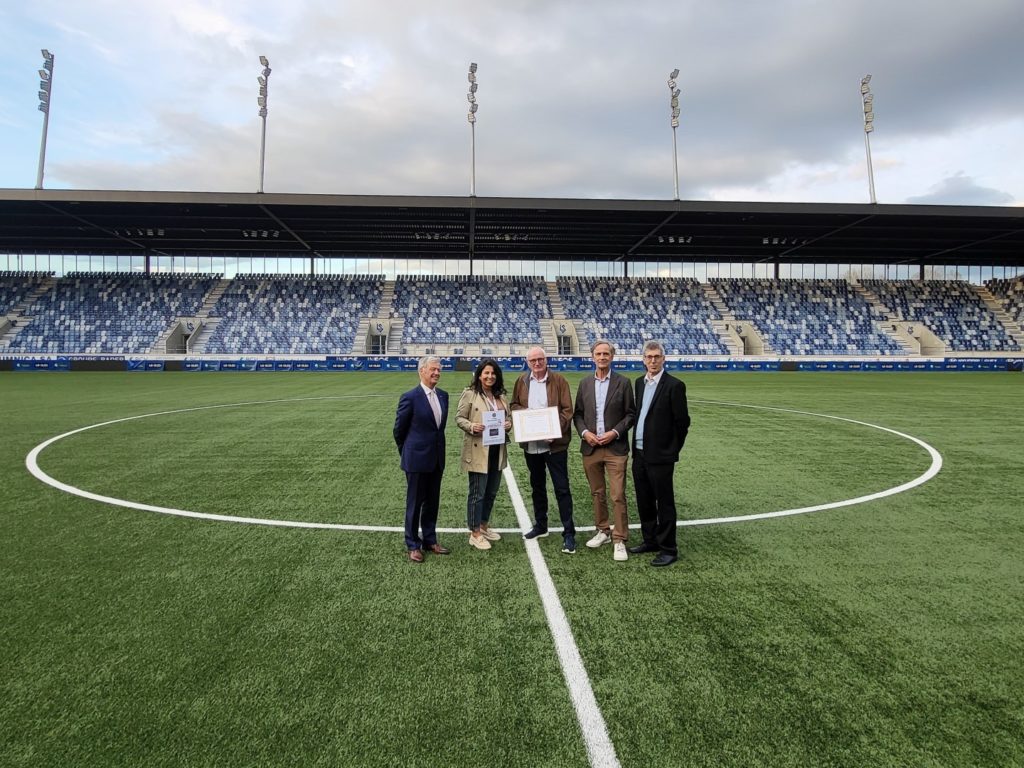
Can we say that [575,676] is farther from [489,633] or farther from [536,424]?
[536,424]

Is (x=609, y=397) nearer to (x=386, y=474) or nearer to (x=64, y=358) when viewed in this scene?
(x=386, y=474)

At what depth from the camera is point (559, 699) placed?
9.97ft

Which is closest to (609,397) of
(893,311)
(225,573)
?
(225,573)

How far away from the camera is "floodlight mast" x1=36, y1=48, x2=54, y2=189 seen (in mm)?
34344

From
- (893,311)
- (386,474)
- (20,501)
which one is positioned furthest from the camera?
(893,311)

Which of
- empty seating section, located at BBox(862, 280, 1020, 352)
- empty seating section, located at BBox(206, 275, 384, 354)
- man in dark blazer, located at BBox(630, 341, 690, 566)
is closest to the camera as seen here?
man in dark blazer, located at BBox(630, 341, 690, 566)

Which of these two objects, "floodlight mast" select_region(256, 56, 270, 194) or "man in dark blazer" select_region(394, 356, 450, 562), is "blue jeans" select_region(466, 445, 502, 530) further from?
"floodlight mast" select_region(256, 56, 270, 194)

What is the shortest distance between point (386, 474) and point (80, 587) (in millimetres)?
4293

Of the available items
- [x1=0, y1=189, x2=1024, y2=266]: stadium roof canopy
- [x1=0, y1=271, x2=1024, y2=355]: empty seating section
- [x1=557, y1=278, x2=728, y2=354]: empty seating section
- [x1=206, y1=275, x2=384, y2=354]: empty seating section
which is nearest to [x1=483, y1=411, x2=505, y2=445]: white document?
[x1=0, y1=189, x2=1024, y2=266]: stadium roof canopy

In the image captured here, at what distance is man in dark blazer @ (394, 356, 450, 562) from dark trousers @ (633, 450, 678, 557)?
1.88m

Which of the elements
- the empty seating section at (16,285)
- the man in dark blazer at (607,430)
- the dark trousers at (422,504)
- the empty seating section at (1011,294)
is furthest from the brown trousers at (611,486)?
the empty seating section at (1011,294)

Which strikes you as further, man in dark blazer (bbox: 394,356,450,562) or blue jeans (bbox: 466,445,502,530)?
blue jeans (bbox: 466,445,502,530)

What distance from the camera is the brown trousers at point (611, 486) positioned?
5.09 m

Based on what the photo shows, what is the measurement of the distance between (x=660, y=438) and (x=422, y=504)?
7.57 ft
